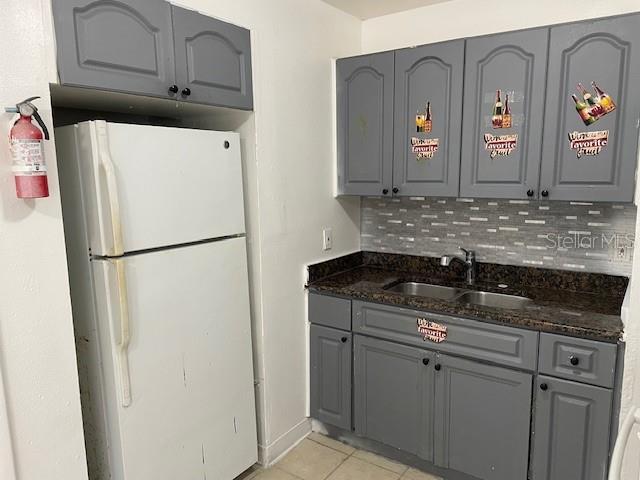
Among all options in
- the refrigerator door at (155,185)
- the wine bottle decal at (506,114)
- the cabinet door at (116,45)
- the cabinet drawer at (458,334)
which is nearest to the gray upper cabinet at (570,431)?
the cabinet drawer at (458,334)

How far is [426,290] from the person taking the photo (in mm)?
2727

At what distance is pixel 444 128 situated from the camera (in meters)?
2.35

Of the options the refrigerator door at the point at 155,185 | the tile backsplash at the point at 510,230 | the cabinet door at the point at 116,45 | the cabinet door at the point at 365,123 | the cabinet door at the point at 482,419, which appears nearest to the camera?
the cabinet door at the point at 116,45

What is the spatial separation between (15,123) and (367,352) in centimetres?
180

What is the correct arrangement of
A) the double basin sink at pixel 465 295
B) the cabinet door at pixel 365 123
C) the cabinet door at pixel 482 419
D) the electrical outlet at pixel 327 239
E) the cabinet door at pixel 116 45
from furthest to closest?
the electrical outlet at pixel 327 239 < the cabinet door at pixel 365 123 < the double basin sink at pixel 465 295 < the cabinet door at pixel 482 419 < the cabinet door at pixel 116 45

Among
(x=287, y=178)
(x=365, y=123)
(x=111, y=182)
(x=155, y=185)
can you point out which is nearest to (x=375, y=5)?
(x=365, y=123)

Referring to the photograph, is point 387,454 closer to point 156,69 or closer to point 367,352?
point 367,352

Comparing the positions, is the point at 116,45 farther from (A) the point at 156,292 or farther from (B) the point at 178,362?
(B) the point at 178,362

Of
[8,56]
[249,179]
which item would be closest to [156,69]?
[8,56]

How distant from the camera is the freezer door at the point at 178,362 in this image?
172 centimetres

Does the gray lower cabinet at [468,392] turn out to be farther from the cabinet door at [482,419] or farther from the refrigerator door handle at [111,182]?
the refrigerator door handle at [111,182]

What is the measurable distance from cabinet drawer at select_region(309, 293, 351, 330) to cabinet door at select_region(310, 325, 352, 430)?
0.13ft

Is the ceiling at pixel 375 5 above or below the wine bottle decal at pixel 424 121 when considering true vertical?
above

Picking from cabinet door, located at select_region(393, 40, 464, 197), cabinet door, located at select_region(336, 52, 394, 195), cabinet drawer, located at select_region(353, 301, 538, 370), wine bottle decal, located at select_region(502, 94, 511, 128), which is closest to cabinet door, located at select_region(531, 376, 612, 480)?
cabinet drawer, located at select_region(353, 301, 538, 370)
